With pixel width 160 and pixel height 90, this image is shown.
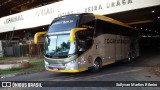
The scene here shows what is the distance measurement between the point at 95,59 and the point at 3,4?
30061 mm

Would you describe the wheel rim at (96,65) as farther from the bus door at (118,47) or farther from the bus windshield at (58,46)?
the bus door at (118,47)

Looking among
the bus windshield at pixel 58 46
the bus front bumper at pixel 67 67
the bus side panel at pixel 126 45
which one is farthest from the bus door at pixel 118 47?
the bus windshield at pixel 58 46

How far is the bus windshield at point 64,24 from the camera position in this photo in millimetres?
13740

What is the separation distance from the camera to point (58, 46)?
1364 centimetres

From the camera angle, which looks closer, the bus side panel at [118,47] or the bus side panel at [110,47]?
the bus side panel at [110,47]

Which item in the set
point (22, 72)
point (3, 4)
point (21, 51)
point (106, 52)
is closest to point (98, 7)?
point (106, 52)

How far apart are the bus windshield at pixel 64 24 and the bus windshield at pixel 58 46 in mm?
427

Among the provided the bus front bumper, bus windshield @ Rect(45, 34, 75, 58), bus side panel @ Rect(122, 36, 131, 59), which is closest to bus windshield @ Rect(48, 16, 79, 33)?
bus windshield @ Rect(45, 34, 75, 58)

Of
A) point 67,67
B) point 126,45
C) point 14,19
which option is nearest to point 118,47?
point 126,45

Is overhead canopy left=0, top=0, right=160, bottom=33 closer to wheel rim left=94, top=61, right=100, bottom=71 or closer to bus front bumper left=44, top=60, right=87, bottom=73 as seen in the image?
wheel rim left=94, top=61, right=100, bottom=71

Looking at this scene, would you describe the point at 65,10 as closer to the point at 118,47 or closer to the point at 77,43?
the point at 118,47

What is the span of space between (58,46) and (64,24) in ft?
4.36

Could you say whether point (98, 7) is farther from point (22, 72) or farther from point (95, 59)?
point (22, 72)

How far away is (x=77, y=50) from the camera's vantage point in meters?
13.3
